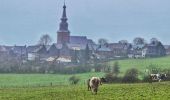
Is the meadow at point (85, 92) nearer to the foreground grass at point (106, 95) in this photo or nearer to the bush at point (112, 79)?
the foreground grass at point (106, 95)

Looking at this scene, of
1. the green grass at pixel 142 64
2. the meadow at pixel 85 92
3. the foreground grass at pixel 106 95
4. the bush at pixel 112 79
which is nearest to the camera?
the foreground grass at pixel 106 95

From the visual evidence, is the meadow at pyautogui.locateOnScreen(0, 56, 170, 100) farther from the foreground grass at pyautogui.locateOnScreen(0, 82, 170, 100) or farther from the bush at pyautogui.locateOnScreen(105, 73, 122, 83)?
the bush at pyautogui.locateOnScreen(105, 73, 122, 83)

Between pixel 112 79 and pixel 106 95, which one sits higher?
pixel 112 79

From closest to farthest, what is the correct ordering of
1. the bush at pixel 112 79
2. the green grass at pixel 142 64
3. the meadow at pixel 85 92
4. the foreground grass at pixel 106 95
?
1. the foreground grass at pixel 106 95
2. the meadow at pixel 85 92
3. the bush at pixel 112 79
4. the green grass at pixel 142 64

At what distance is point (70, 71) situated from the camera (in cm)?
12838

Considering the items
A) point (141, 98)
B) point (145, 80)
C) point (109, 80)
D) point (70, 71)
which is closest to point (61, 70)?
point (70, 71)

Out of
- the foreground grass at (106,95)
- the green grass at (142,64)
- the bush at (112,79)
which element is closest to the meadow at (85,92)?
the foreground grass at (106,95)

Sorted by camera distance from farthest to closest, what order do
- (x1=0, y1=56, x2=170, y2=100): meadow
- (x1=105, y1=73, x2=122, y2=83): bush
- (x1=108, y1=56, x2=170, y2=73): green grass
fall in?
(x1=108, y1=56, x2=170, y2=73): green grass, (x1=105, y1=73, x2=122, y2=83): bush, (x1=0, y1=56, x2=170, y2=100): meadow

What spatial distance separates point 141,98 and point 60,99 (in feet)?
21.1

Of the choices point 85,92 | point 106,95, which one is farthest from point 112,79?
point 106,95

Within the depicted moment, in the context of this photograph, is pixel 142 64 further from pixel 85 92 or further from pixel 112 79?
pixel 85 92

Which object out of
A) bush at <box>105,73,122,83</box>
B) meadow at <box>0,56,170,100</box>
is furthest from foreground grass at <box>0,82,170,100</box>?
bush at <box>105,73,122,83</box>

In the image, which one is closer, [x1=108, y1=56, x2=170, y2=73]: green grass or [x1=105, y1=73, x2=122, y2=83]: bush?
[x1=105, y1=73, x2=122, y2=83]: bush

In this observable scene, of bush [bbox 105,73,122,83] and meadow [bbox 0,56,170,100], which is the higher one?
bush [bbox 105,73,122,83]
